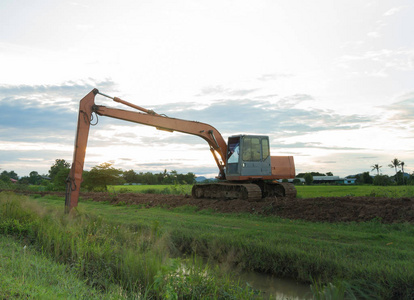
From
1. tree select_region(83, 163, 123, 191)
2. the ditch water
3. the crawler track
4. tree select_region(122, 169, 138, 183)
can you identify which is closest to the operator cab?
the crawler track

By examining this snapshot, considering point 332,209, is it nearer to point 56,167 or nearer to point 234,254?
point 234,254

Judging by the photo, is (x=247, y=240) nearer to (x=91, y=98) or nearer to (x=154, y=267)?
(x=154, y=267)

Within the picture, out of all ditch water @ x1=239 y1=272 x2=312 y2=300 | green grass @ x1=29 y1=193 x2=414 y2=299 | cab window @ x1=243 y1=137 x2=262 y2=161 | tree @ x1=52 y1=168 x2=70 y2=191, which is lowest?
ditch water @ x1=239 y1=272 x2=312 y2=300

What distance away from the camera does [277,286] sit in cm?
639

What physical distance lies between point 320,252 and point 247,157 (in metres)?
10.9

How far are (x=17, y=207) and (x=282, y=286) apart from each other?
776cm

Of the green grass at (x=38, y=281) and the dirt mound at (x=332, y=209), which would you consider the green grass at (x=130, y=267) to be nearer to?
the green grass at (x=38, y=281)

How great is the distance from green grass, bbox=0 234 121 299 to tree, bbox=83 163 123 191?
24.1m

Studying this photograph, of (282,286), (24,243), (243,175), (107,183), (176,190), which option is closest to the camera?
(282,286)

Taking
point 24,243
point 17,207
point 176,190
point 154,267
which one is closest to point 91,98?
point 17,207

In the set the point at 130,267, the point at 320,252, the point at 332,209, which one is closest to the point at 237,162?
the point at 332,209

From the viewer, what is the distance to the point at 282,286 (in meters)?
6.39

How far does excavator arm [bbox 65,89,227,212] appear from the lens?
1215 centimetres

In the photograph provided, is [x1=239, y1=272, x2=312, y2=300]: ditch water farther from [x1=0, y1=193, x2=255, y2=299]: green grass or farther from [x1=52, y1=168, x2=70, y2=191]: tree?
[x1=52, y1=168, x2=70, y2=191]: tree
